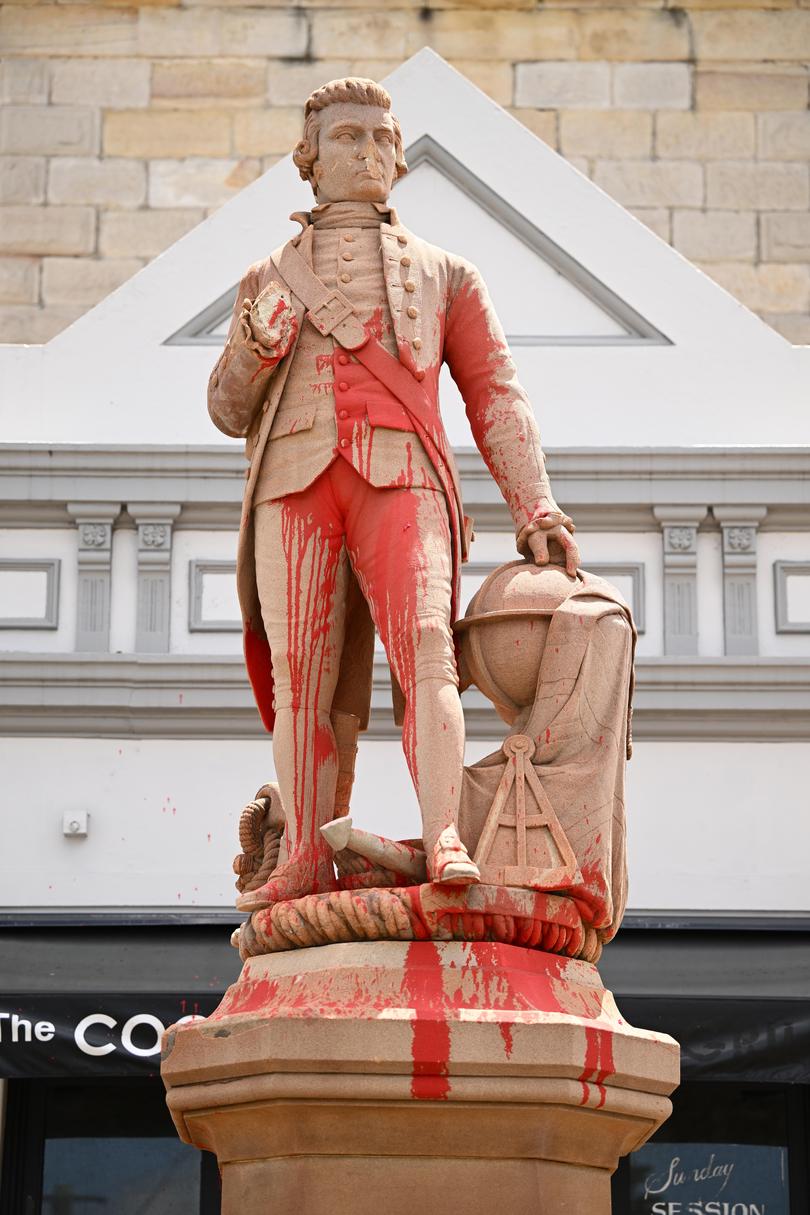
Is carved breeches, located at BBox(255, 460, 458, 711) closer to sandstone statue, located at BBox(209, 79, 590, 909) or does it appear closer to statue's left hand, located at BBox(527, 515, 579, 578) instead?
sandstone statue, located at BBox(209, 79, 590, 909)

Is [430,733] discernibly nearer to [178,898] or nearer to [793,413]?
[178,898]

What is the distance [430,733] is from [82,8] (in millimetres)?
7990

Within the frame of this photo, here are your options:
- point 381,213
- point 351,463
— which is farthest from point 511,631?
point 381,213

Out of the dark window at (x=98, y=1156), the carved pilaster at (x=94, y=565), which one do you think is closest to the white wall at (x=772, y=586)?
the carved pilaster at (x=94, y=565)

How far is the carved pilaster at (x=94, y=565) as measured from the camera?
10023mm

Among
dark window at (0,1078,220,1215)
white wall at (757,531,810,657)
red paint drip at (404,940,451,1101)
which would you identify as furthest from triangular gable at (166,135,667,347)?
red paint drip at (404,940,451,1101)

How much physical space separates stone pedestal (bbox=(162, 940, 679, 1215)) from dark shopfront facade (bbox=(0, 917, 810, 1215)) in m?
3.97

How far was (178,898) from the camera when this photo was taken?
9648 mm

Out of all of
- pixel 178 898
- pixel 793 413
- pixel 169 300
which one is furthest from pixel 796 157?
pixel 178 898

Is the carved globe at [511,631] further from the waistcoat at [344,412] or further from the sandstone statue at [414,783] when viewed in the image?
the waistcoat at [344,412]

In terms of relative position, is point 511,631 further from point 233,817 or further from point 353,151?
point 233,817

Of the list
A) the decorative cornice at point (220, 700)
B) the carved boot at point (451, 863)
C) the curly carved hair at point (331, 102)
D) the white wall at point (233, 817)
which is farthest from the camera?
the decorative cornice at point (220, 700)

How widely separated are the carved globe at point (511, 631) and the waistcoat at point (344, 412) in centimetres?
33

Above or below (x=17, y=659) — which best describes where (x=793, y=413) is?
above
